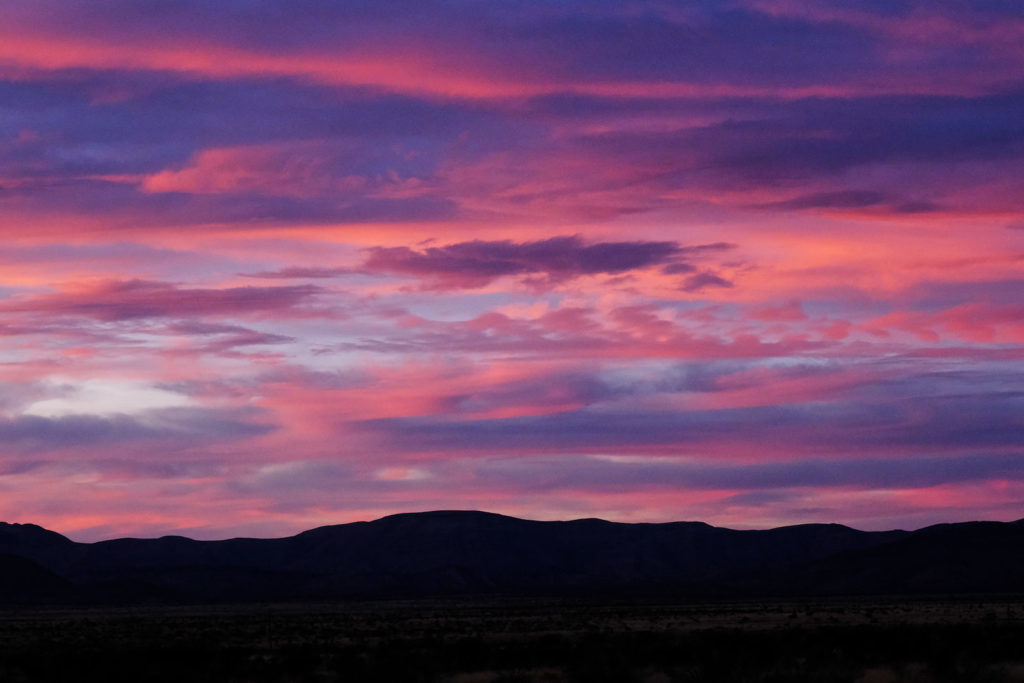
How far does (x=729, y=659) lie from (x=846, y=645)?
7487 mm

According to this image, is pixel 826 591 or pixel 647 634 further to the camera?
pixel 826 591

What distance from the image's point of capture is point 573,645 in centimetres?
4875

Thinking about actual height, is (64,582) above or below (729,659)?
above

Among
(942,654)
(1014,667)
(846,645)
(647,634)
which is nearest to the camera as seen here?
(1014,667)

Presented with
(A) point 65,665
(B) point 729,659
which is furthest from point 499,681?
(A) point 65,665

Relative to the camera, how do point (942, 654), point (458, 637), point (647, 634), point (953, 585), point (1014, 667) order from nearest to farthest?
point (1014, 667) → point (942, 654) → point (647, 634) → point (458, 637) → point (953, 585)

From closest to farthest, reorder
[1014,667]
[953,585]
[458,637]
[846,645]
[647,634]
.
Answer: [1014,667] → [846,645] → [647,634] → [458,637] → [953,585]

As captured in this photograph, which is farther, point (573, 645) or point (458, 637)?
point (458, 637)

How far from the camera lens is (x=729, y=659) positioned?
38.1m

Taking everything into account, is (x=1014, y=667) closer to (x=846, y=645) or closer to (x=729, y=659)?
(x=729, y=659)

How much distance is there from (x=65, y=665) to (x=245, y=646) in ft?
41.1

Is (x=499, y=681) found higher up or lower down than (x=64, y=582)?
lower down

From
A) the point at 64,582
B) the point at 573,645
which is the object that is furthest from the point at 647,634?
the point at 64,582

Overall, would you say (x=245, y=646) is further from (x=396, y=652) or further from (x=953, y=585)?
(x=953, y=585)
